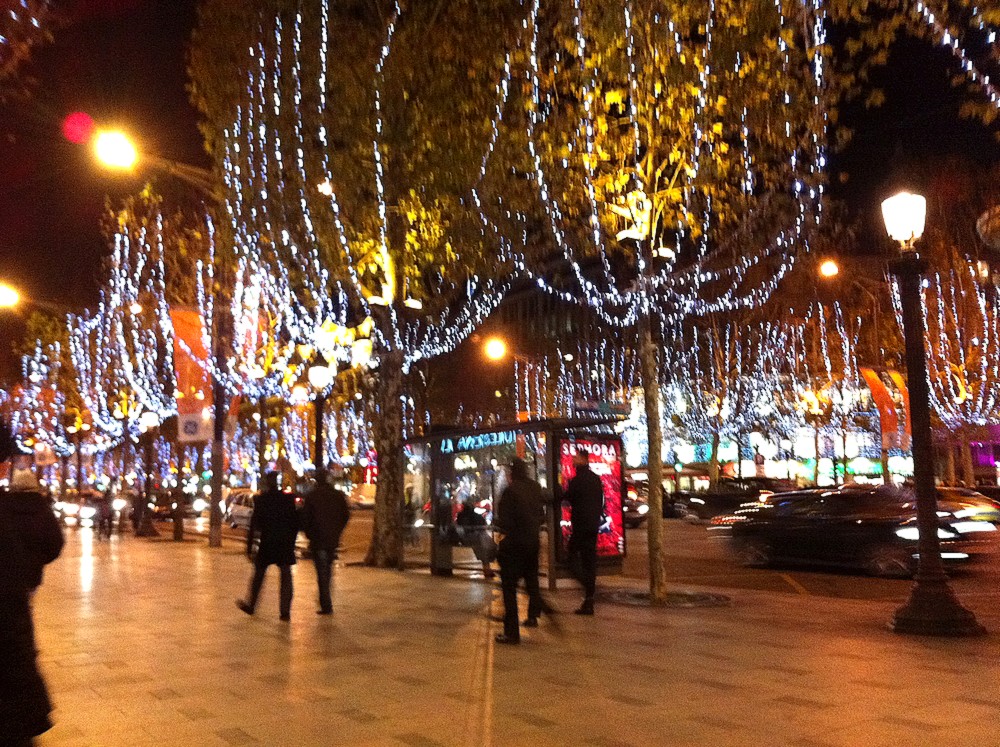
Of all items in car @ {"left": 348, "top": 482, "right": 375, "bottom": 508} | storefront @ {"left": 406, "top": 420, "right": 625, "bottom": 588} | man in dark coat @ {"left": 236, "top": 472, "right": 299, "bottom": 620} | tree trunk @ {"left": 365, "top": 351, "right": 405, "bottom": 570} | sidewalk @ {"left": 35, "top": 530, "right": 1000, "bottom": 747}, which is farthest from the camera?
car @ {"left": 348, "top": 482, "right": 375, "bottom": 508}

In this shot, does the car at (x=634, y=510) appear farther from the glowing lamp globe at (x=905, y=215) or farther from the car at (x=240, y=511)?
the glowing lamp globe at (x=905, y=215)

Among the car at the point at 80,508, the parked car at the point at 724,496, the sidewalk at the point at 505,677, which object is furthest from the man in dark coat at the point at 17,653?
the parked car at the point at 724,496

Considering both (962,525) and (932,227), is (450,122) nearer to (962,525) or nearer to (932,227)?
(962,525)

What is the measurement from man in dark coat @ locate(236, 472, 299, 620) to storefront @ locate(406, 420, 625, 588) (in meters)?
3.67

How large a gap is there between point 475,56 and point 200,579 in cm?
1030

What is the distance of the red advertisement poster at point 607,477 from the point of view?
1556cm

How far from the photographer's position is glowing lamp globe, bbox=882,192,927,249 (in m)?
11.0

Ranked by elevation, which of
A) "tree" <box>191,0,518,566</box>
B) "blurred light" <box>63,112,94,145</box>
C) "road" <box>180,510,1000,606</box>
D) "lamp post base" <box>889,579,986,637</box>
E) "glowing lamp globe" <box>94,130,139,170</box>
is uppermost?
"tree" <box>191,0,518,566</box>

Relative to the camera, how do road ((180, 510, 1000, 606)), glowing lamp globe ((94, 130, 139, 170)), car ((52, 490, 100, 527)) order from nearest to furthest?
1. glowing lamp globe ((94, 130, 139, 170))
2. road ((180, 510, 1000, 606))
3. car ((52, 490, 100, 527))

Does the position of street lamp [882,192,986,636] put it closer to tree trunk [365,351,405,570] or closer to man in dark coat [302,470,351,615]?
man in dark coat [302,470,351,615]

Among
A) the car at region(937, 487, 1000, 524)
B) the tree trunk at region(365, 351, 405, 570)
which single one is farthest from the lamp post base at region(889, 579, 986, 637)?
the tree trunk at region(365, 351, 405, 570)

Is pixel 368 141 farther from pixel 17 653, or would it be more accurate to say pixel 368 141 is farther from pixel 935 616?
pixel 17 653

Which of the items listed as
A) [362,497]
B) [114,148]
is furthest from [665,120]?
[362,497]

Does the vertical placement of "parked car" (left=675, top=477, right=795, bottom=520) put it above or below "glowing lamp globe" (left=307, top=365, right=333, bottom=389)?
below
